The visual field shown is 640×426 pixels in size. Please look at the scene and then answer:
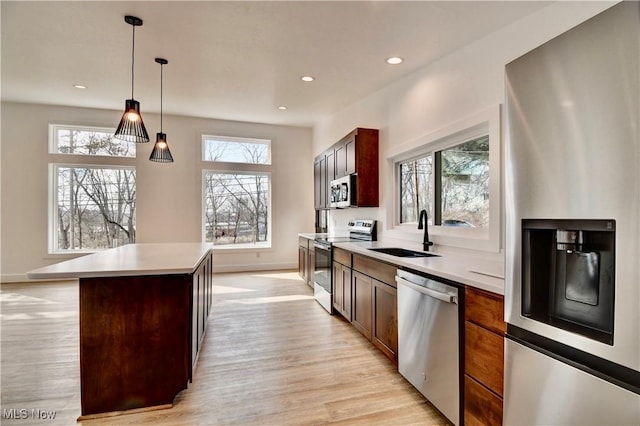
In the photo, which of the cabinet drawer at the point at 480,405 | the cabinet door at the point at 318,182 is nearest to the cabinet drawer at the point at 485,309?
the cabinet drawer at the point at 480,405

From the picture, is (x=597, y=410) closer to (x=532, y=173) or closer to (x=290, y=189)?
(x=532, y=173)

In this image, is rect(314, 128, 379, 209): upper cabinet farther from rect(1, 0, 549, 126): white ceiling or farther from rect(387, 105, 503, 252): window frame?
rect(1, 0, 549, 126): white ceiling

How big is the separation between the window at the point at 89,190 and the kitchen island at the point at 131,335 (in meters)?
4.29

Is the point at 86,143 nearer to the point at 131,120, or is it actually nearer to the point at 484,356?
the point at 131,120

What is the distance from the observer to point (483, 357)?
62.5 inches

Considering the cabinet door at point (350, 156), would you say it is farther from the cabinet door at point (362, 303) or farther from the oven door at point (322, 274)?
the cabinet door at point (362, 303)

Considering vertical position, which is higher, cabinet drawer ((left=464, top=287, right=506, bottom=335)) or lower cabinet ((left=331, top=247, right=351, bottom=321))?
cabinet drawer ((left=464, top=287, right=506, bottom=335))

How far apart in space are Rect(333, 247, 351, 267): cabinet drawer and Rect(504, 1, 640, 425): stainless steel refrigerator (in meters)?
2.07

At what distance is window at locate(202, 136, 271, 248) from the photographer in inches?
245

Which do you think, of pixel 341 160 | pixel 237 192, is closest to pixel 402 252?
pixel 341 160

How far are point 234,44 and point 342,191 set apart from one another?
7.18 ft

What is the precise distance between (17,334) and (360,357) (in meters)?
3.35

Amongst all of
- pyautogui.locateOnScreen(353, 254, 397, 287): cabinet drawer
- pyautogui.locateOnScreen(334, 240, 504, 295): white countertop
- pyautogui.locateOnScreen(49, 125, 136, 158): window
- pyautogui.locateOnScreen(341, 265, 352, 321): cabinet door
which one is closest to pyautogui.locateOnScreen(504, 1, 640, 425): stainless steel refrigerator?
pyautogui.locateOnScreen(334, 240, 504, 295): white countertop

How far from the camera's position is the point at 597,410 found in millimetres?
1005
